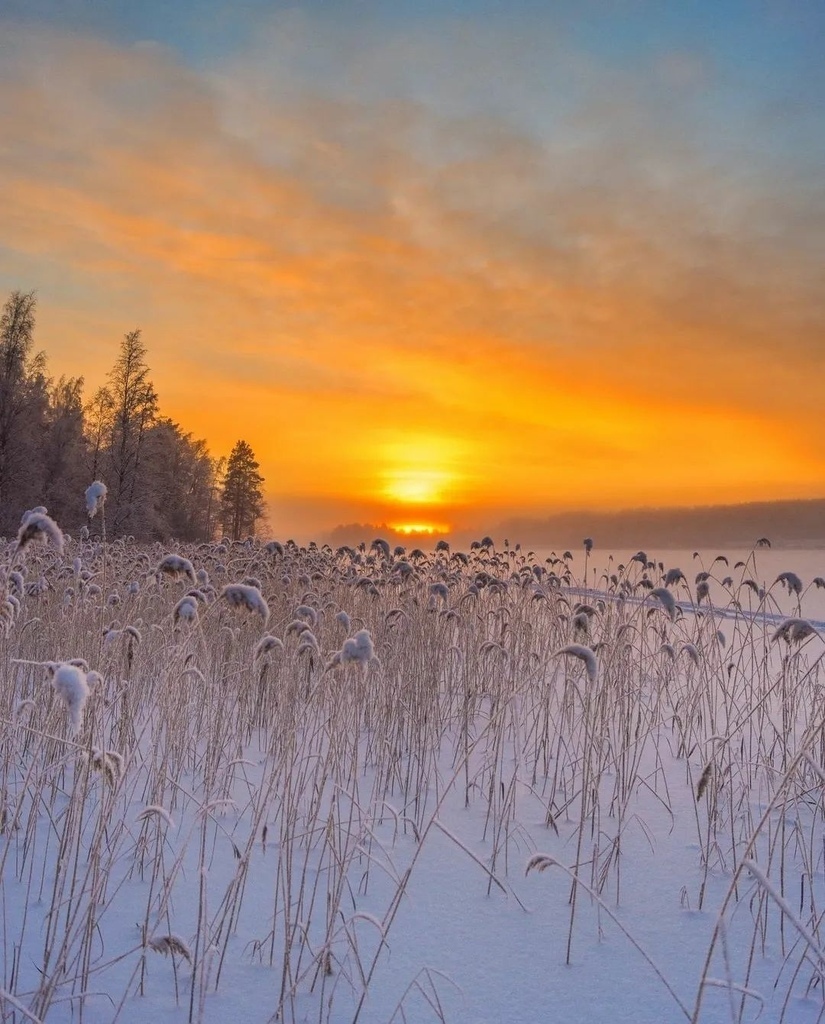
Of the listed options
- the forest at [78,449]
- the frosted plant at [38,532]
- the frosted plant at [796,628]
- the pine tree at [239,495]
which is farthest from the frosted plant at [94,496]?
the pine tree at [239,495]

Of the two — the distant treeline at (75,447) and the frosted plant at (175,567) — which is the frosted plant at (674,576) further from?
the distant treeline at (75,447)

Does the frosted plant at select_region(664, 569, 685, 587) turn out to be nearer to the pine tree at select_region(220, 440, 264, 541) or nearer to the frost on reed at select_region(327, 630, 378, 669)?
the frost on reed at select_region(327, 630, 378, 669)

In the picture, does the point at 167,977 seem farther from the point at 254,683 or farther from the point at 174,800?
the point at 254,683

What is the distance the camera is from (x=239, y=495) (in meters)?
53.2

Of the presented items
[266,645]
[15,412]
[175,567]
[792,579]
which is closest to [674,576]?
[792,579]

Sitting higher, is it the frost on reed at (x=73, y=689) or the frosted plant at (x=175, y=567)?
the frosted plant at (x=175, y=567)

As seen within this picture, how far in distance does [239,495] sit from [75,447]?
16403mm

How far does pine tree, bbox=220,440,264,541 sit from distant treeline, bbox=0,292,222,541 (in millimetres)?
9881

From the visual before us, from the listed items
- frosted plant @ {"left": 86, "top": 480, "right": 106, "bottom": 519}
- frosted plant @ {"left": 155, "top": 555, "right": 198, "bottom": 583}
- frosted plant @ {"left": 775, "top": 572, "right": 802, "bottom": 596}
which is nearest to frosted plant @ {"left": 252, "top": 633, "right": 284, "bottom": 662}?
frosted plant @ {"left": 155, "top": 555, "right": 198, "bottom": 583}

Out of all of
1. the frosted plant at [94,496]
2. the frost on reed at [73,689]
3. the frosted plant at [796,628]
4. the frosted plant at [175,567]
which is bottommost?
the frost on reed at [73,689]

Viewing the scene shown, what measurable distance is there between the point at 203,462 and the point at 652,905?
5700 centimetres

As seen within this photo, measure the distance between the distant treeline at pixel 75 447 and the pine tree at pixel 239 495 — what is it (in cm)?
988

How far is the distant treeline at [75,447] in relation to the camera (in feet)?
93.2

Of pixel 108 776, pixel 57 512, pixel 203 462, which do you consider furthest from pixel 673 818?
pixel 203 462
